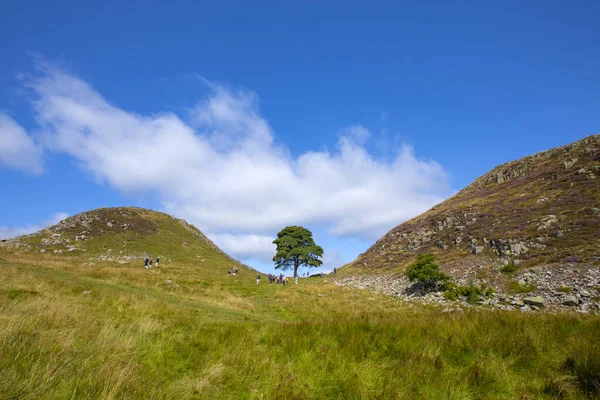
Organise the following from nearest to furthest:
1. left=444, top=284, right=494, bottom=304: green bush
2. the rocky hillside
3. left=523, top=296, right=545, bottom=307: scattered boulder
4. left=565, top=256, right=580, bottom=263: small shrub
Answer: left=523, top=296, right=545, bottom=307: scattered boulder < left=444, top=284, right=494, bottom=304: green bush < left=565, top=256, right=580, bottom=263: small shrub < the rocky hillside

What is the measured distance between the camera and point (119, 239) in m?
63.2

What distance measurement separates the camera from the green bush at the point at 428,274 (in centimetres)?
2850

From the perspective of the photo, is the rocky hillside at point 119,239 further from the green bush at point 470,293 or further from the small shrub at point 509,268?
the small shrub at point 509,268

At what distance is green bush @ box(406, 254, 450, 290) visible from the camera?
28.5 m

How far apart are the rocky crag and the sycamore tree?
44.8ft

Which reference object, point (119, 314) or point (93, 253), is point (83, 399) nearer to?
point (119, 314)

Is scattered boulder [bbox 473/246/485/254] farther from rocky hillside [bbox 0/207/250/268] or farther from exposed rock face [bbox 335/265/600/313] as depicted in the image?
rocky hillside [bbox 0/207/250/268]

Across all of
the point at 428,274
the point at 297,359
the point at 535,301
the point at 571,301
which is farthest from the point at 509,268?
the point at 297,359

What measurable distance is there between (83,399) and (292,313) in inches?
648

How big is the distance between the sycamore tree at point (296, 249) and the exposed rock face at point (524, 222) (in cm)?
1293

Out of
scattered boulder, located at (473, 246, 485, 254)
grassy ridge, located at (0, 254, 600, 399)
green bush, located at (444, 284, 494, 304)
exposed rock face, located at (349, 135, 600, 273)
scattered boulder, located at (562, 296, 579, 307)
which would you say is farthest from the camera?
scattered boulder, located at (473, 246, 485, 254)

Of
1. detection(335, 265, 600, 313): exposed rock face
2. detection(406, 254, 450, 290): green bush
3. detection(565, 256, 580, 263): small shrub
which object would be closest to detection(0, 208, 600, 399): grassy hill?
detection(335, 265, 600, 313): exposed rock face

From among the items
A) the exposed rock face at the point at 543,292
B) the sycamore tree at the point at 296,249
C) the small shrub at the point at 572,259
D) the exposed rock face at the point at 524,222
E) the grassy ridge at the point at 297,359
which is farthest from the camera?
the sycamore tree at the point at 296,249

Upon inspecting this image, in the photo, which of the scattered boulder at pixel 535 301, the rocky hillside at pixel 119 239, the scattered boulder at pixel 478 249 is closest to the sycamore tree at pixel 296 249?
the rocky hillside at pixel 119 239
